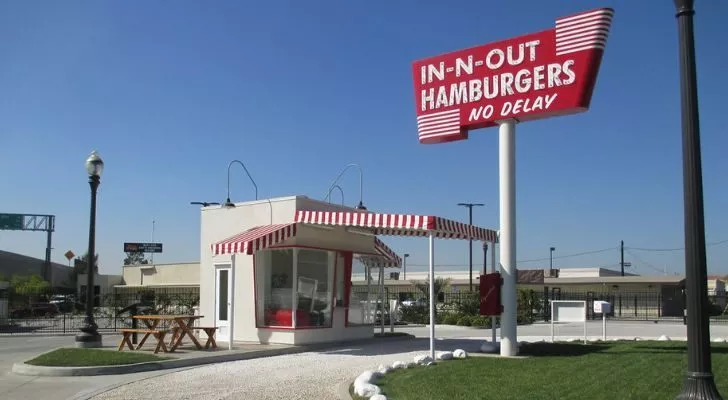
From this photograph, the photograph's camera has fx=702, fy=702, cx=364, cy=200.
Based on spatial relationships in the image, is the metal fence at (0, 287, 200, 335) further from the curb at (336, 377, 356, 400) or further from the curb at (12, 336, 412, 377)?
the curb at (336, 377, 356, 400)

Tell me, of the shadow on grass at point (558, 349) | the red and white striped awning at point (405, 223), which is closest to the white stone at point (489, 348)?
the shadow on grass at point (558, 349)

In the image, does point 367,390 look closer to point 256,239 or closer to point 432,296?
point 432,296

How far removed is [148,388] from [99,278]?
68.5m

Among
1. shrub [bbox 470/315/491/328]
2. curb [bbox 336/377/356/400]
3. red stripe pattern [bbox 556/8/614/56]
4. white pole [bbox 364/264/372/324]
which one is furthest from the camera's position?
shrub [bbox 470/315/491/328]

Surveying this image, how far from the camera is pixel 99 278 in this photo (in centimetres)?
7506

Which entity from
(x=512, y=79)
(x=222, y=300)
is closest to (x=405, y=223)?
(x=512, y=79)

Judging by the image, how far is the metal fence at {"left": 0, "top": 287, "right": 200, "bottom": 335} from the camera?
28.6 meters

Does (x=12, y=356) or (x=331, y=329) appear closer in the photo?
(x=12, y=356)

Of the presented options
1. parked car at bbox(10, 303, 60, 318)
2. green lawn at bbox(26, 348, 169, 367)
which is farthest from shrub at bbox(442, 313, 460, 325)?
parked car at bbox(10, 303, 60, 318)

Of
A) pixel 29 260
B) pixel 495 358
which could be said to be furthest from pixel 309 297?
pixel 29 260

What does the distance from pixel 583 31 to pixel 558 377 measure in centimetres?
747

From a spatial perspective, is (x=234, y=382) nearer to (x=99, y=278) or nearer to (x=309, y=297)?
(x=309, y=297)

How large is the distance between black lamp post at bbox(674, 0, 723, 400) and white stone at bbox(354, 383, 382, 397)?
13.4 ft

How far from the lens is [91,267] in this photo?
1798cm
